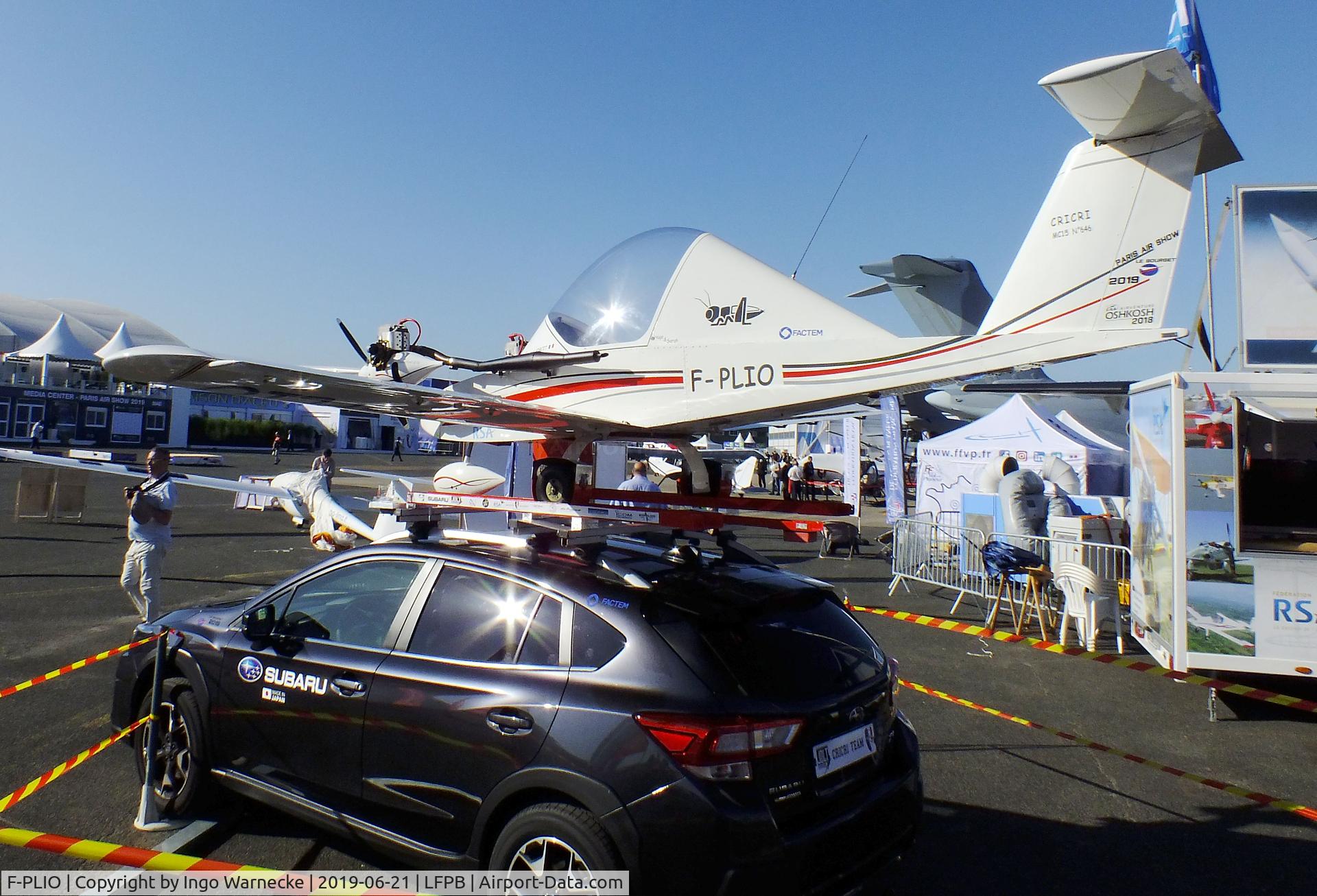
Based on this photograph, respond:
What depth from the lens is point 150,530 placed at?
23.3ft

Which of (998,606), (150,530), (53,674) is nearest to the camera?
(53,674)

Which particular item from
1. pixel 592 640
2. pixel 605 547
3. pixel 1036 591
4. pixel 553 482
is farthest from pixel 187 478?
pixel 1036 591

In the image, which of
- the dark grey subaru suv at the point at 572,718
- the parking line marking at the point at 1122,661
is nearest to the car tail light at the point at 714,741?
the dark grey subaru suv at the point at 572,718

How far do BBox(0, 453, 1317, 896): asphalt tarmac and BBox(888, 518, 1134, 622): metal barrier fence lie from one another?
1.04m

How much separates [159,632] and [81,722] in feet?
6.51

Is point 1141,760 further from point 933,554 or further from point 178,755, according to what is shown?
point 933,554

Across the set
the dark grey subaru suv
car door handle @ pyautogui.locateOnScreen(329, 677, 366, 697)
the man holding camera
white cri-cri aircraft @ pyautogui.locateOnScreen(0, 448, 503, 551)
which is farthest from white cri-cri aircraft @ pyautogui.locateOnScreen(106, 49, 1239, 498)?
white cri-cri aircraft @ pyautogui.locateOnScreen(0, 448, 503, 551)

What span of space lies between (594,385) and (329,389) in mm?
1718

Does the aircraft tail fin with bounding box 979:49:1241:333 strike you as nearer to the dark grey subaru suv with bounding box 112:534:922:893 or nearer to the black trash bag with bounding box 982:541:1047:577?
the dark grey subaru suv with bounding box 112:534:922:893

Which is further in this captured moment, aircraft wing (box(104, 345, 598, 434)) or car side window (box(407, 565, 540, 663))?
aircraft wing (box(104, 345, 598, 434))

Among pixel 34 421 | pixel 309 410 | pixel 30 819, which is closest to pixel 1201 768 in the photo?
pixel 30 819

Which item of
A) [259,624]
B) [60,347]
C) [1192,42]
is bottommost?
[259,624]

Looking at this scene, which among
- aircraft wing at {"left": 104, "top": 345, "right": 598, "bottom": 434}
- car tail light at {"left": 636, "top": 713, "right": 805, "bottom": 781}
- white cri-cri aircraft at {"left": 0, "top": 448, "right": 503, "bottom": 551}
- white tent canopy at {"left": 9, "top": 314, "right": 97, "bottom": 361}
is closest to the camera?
car tail light at {"left": 636, "top": 713, "right": 805, "bottom": 781}

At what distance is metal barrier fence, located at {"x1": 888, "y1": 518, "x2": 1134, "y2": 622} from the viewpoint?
27.6 feet
